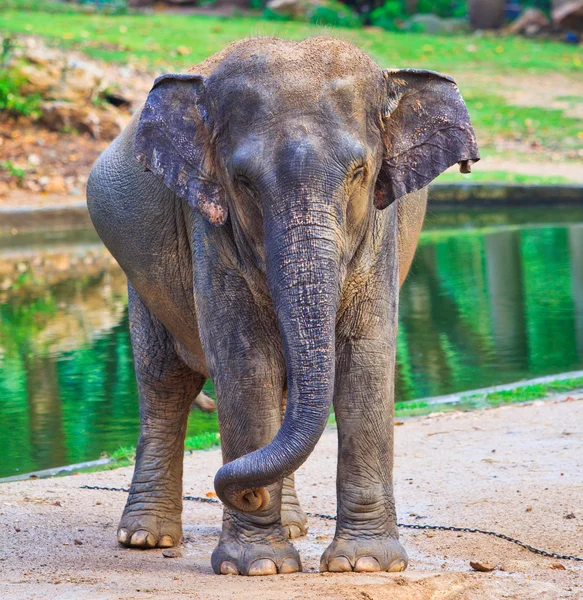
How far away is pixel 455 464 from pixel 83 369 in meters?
4.62

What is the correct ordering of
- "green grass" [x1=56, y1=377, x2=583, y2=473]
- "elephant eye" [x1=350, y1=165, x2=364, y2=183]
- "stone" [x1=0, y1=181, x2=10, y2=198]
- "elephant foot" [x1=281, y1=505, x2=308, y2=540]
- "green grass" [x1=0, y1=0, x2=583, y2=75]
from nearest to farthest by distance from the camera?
1. "elephant eye" [x1=350, y1=165, x2=364, y2=183]
2. "elephant foot" [x1=281, y1=505, x2=308, y2=540]
3. "green grass" [x1=56, y1=377, x2=583, y2=473]
4. "stone" [x1=0, y1=181, x2=10, y2=198]
5. "green grass" [x1=0, y1=0, x2=583, y2=75]

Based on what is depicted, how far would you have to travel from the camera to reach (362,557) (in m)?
5.00

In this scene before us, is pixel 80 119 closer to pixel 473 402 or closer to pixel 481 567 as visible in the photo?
pixel 473 402

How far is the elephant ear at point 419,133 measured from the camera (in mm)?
4887

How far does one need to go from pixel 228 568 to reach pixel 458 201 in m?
15.5

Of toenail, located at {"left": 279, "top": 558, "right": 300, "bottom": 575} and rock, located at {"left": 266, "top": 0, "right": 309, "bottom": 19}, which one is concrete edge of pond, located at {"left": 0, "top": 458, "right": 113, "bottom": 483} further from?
rock, located at {"left": 266, "top": 0, "right": 309, "bottom": 19}

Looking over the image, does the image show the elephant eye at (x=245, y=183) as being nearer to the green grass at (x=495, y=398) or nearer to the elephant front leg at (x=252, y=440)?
the elephant front leg at (x=252, y=440)

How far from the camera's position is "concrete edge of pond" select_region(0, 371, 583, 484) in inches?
298

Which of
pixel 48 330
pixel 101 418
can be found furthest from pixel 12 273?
pixel 101 418

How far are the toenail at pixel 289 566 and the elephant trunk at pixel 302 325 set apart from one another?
0.73m

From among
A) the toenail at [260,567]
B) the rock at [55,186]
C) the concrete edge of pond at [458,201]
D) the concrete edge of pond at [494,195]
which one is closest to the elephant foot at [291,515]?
the toenail at [260,567]

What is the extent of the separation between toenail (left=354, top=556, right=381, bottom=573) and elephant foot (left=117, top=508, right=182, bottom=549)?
1358mm

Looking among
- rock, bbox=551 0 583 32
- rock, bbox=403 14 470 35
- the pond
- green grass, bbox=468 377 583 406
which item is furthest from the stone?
rock, bbox=551 0 583 32

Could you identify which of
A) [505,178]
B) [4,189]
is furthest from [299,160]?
[4,189]
